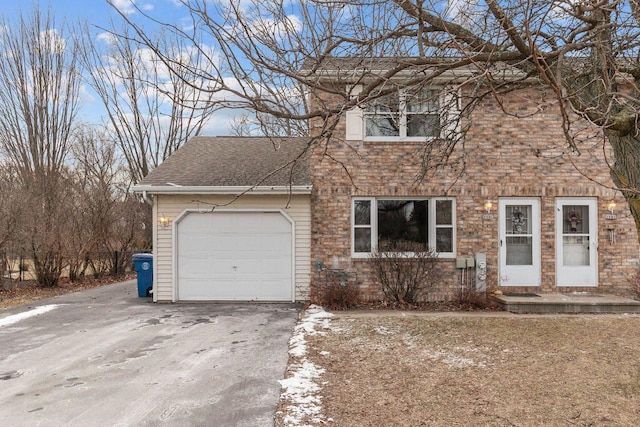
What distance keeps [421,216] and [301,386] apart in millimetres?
5828

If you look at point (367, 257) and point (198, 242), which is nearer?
point (367, 257)

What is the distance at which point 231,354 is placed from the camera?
5793 millimetres

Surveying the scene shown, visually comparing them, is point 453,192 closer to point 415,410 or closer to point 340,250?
point 340,250

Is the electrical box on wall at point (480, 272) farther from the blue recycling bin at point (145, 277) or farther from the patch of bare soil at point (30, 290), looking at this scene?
the patch of bare soil at point (30, 290)

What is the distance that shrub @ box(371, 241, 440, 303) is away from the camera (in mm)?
8984

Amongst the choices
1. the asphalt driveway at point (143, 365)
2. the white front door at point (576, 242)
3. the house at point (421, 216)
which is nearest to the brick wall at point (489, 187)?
the house at point (421, 216)

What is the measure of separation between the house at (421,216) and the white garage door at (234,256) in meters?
0.02

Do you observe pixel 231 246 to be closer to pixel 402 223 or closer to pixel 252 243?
pixel 252 243

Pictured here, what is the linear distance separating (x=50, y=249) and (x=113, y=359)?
818 cm

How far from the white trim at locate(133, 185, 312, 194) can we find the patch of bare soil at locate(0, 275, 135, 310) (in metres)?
4.15

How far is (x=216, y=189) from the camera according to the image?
9.25 meters

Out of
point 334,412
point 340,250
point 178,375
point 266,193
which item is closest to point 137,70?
point 266,193

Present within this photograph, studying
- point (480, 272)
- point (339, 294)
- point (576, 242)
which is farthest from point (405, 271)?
point (576, 242)

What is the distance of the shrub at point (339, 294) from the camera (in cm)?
880
